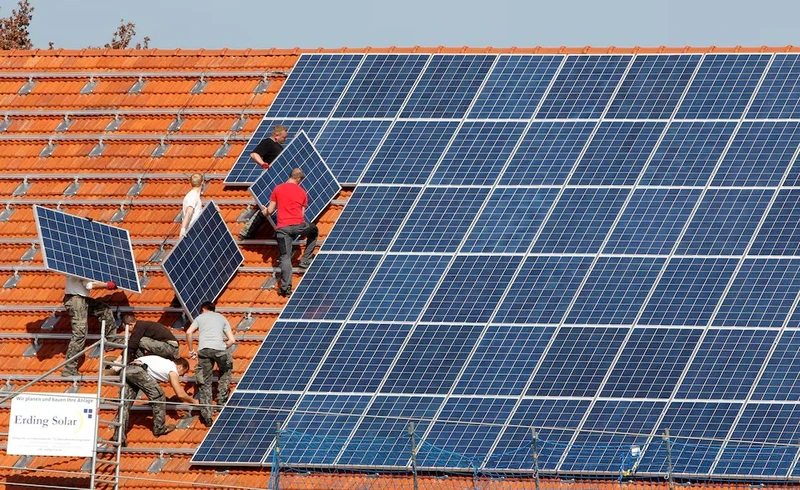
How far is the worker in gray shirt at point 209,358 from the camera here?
27.7m

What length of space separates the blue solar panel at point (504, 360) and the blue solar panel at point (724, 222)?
2.88 metres

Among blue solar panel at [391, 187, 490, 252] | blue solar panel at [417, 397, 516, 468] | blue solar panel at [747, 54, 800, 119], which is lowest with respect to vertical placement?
blue solar panel at [417, 397, 516, 468]

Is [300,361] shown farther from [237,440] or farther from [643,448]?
[643,448]

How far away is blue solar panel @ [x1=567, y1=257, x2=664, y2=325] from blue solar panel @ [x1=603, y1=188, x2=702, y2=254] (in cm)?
28

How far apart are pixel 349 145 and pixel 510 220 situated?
348cm

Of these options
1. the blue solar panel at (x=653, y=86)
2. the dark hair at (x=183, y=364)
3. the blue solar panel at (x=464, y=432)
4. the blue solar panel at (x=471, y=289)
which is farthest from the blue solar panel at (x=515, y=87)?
the dark hair at (x=183, y=364)

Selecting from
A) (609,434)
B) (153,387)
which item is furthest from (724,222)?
(153,387)

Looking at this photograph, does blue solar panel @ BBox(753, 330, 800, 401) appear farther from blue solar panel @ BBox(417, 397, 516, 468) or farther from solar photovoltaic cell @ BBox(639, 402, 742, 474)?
blue solar panel @ BBox(417, 397, 516, 468)

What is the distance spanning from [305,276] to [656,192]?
5.76 m

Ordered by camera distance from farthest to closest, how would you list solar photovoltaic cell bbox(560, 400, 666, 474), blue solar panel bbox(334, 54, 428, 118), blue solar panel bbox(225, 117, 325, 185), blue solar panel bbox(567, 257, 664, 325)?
blue solar panel bbox(334, 54, 428, 118)
blue solar panel bbox(225, 117, 325, 185)
blue solar panel bbox(567, 257, 664, 325)
solar photovoltaic cell bbox(560, 400, 666, 474)

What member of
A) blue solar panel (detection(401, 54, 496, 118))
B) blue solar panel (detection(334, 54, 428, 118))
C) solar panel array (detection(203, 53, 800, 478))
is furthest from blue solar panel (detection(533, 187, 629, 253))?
blue solar panel (detection(334, 54, 428, 118))

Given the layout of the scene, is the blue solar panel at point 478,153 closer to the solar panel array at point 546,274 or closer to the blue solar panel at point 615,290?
the solar panel array at point 546,274

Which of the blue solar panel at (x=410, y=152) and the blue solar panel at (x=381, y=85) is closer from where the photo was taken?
the blue solar panel at (x=410, y=152)

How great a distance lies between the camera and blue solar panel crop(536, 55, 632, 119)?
31.7m
